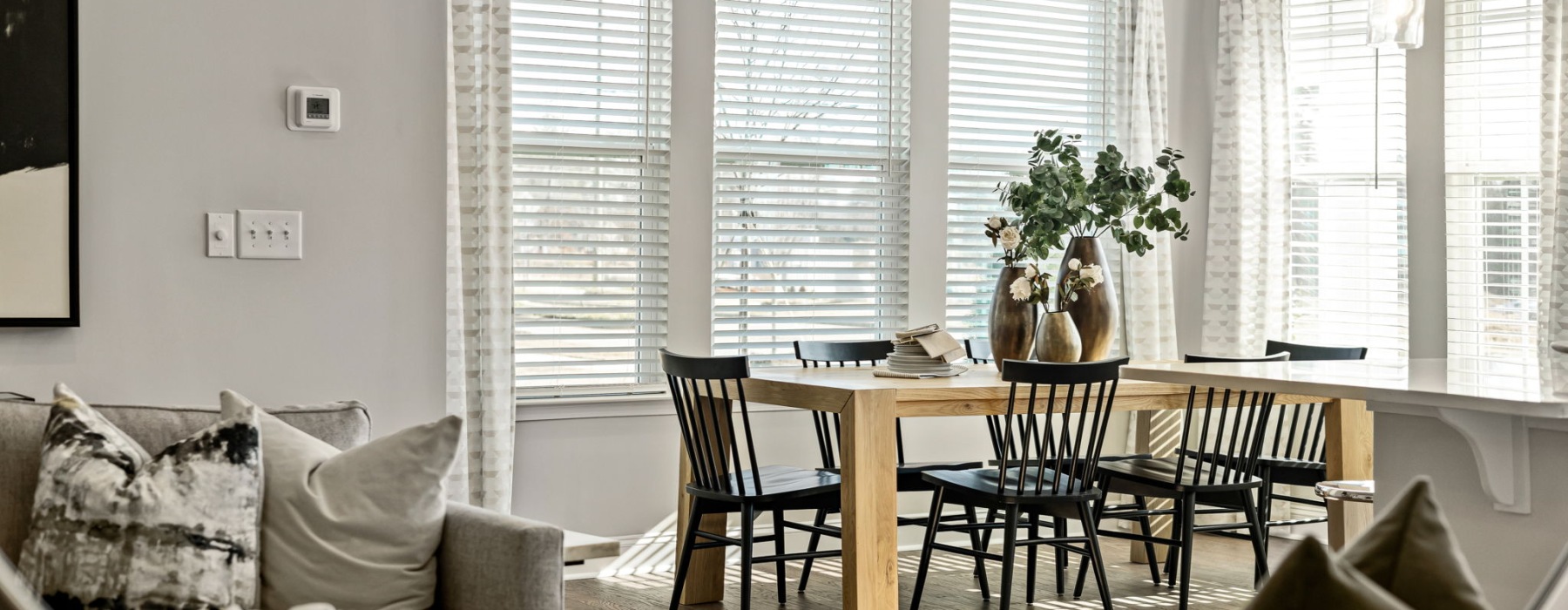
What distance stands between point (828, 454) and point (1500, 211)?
2444 mm

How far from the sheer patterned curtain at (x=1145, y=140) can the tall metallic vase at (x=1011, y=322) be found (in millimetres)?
1204

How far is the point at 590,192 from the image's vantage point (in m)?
4.13

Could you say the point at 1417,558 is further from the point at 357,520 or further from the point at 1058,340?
the point at 1058,340

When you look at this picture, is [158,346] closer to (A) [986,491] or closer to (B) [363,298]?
(B) [363,298]

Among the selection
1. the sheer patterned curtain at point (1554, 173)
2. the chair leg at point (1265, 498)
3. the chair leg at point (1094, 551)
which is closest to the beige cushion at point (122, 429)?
the chair leg at point (1094, 551)

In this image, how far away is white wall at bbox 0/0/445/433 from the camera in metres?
2.50

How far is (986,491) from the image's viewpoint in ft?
10.9

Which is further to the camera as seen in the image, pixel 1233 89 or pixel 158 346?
pixel 1233 89

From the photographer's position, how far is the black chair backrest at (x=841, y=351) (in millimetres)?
3986

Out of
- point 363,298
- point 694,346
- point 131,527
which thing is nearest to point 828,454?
point 694,346

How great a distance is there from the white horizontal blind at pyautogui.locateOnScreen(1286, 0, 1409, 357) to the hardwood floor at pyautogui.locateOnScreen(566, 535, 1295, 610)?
99cm

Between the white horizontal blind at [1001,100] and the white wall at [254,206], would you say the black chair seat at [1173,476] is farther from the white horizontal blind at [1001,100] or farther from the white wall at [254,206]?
the white wall at [254,206]

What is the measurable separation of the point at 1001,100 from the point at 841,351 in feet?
4.39

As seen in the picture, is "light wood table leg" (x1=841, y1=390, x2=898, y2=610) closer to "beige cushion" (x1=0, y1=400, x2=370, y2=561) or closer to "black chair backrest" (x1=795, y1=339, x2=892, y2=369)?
"black chair backrest" (x1=795, y1=339, x2=892, y2=369)
